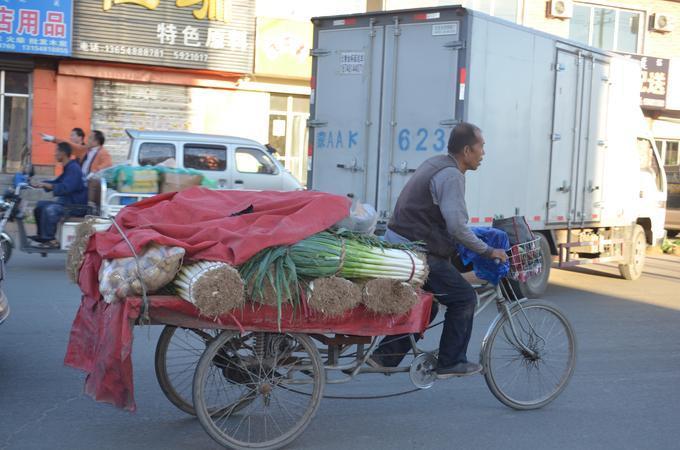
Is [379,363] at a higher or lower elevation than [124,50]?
lower

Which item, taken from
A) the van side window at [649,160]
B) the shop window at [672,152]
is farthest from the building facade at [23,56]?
the shop window at [672,152]

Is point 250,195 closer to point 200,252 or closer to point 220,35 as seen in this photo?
point 200,252

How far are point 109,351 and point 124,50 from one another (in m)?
15.7

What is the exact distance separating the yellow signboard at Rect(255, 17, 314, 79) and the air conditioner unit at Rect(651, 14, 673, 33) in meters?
11.7

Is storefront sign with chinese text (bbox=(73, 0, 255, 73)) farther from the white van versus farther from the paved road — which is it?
Result: the paved road

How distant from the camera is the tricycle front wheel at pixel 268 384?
455 cm

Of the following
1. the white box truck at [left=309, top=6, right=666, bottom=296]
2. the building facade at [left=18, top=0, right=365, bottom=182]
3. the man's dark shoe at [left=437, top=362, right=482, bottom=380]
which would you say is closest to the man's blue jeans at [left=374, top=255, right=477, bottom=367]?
the man's dark shoe at [left=437, top=362, right=482, bottom=380]

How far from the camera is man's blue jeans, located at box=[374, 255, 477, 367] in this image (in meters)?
5.07

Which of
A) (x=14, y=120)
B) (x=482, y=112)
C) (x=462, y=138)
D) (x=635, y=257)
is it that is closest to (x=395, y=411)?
(x=462, y=138)

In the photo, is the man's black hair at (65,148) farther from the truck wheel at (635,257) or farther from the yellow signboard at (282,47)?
the yellow signboard at (282,47)

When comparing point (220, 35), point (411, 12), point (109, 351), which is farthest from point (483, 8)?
point (109, 351)

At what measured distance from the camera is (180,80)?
1952cm

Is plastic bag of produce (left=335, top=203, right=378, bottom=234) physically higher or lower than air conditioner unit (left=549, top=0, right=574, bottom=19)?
lower

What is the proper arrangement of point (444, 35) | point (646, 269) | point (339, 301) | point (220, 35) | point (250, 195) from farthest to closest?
point (220, 35), point (646, 269), point (444, 35), point (250, 195), point (339, 301)
